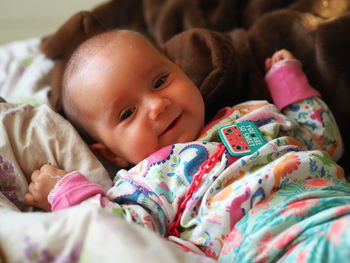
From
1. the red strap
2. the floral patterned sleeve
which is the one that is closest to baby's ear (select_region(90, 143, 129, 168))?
the red strap

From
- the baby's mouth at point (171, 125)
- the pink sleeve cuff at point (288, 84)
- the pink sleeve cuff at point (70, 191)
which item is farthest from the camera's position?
the pink sleeve cuff at point (288, 84)

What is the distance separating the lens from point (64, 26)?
1174mm

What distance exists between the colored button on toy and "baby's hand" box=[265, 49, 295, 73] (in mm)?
251

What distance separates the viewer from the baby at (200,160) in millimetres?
720

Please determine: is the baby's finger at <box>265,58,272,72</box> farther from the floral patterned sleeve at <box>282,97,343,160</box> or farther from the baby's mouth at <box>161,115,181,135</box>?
the baby's mouth at <box>161,115,181,135</box>

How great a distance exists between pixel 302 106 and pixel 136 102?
1.39ft

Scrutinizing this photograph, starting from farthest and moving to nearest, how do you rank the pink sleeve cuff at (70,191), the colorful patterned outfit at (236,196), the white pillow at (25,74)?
the white pillow at (25,74) → the pink sleeve cuff at (70,191) → the colorful patterned outfit at (236,196)

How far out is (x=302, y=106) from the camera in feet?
3.32

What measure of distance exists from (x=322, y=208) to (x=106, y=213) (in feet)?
1.26

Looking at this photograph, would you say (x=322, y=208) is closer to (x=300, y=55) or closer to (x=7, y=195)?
(x=300, y=55)

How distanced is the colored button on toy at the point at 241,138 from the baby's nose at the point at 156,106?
14 cm


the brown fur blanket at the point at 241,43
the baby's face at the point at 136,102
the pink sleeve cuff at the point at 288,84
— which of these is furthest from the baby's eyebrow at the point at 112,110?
the pink sleeve cuff at the point at 288,84

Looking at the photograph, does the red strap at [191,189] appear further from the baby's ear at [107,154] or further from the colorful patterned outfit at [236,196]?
the baby's ear at [107,154]

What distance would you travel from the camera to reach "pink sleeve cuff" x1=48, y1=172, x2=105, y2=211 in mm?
793
